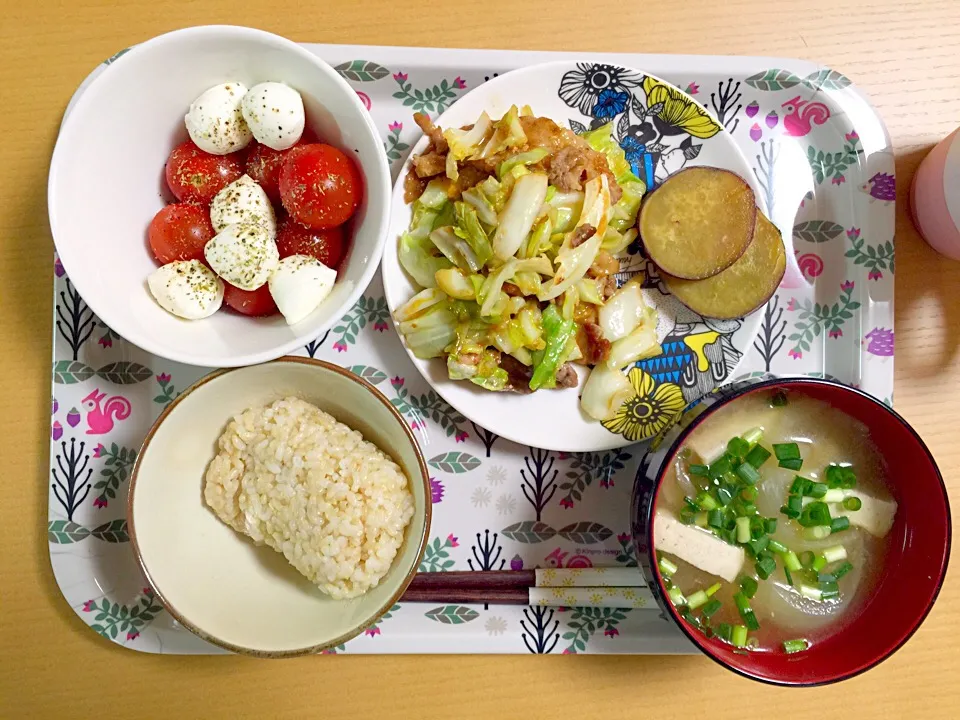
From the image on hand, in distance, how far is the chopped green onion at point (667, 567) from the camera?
139 centimetres

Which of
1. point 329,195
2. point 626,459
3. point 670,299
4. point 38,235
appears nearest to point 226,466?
point 329,195

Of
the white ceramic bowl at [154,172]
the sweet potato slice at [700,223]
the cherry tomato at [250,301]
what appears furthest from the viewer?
the sweet potato slice at [700,223]

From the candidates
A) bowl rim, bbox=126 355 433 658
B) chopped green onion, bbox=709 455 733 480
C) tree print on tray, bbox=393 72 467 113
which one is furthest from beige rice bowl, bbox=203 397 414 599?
tree print on tray, bbox=393 72 467 113

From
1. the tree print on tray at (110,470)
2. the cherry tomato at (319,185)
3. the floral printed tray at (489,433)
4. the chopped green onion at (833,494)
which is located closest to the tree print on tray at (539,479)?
the floral printed tray at (489,433)

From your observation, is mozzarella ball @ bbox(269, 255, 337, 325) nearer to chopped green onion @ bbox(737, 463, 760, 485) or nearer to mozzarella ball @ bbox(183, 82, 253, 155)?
mozzarella ball @ bbox(183, 82, 253, 155)

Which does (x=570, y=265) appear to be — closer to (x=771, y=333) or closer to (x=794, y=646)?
(x=771, y=333)

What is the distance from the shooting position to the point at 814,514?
1381 mm

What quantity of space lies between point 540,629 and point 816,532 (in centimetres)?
65

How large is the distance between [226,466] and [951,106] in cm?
192

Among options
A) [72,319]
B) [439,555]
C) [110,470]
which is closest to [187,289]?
[72,319]

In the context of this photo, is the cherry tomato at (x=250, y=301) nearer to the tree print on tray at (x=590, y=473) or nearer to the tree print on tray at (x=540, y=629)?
the tree print on tray at (x=590, y=473)

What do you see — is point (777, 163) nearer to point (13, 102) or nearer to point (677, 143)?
point (677, 143)

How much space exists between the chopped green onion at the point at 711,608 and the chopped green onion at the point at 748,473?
26cm

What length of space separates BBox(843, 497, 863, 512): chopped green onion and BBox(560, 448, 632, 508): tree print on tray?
0.46m
